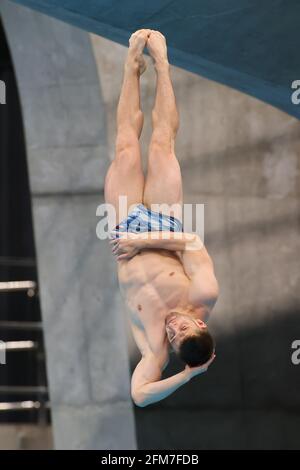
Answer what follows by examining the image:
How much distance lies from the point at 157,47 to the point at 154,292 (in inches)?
60.5

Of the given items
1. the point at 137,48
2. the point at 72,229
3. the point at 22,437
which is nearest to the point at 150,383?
the point at 137,48

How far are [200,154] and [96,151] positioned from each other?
0.98 m

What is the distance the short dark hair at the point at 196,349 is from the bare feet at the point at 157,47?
1.80 meters

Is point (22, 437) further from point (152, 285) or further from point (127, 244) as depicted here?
point (127, 244)

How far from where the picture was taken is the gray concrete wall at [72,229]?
1033cm

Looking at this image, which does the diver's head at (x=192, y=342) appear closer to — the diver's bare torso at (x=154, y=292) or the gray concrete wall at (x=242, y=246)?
the diver's bare torso at (x=154, y=292)

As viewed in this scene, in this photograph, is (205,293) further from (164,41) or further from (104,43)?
(104,43)

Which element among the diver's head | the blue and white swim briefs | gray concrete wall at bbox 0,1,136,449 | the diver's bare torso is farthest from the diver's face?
gray concrete wall at bbox 0,1,136,449

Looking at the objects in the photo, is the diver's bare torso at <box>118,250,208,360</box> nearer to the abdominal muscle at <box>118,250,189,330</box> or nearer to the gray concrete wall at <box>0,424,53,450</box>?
the abdominal muscle at <box>118,250,189,330</box>

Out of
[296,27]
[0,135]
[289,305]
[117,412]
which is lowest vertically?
[117,412]

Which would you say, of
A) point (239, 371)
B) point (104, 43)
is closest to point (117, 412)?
point (239, 371)

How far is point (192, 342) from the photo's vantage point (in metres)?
6.08

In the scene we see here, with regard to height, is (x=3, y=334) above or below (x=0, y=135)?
below

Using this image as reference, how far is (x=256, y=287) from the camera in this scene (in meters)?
10.1
